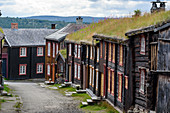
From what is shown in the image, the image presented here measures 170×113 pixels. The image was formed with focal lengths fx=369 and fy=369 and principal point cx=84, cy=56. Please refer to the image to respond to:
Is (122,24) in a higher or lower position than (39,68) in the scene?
higher

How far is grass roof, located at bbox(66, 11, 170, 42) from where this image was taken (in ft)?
55.6

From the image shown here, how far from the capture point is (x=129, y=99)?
19.8 m

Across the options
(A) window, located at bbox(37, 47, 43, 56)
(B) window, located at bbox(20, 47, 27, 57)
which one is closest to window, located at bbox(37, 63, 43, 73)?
(A) window, located at bbox(37, 47, 43, 56)

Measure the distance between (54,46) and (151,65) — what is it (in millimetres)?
31022

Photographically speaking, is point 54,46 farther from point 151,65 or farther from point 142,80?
point 151,65

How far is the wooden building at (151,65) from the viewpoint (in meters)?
15.3

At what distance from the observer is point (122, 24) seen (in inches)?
928

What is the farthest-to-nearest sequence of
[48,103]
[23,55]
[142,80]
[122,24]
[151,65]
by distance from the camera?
[23,55]
[48,103]
[122,24]
[142,80]
[151,65]

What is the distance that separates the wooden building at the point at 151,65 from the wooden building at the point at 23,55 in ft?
109

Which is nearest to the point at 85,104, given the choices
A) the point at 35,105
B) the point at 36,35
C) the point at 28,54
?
the point at 35,105

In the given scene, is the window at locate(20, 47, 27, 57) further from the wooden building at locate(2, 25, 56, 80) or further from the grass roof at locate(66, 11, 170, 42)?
the grass roof at locate(66, 11, 170, 42)

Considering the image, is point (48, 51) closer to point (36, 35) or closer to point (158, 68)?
point (36, 35)

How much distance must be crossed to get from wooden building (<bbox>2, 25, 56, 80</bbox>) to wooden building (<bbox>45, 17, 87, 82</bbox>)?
3907 millimetres

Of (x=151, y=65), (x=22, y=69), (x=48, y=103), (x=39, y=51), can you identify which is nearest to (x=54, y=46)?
(x=39, y=51)
